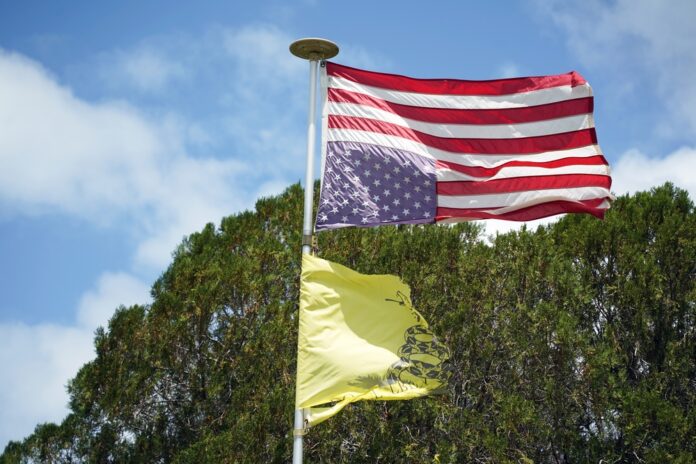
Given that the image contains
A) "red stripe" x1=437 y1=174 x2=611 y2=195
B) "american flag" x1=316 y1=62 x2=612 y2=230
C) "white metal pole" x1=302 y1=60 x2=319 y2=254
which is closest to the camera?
"white metal pole" x1=302 y1=60 x2=319 y2=254

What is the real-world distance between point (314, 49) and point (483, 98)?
6.24 ft

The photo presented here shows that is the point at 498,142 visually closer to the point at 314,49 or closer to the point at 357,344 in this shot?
the point at 314,49

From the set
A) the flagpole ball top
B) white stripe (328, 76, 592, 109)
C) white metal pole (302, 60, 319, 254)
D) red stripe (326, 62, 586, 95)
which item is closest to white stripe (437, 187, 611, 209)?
white stripe (328, 76, 592, 109)

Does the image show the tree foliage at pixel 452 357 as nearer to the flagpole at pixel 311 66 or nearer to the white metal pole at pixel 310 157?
the flagpole at pixel 311 66

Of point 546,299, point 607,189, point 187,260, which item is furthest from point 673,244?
point 187,260

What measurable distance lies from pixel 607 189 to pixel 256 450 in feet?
24.8

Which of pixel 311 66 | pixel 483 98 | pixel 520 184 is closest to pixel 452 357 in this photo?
pixel 520 184

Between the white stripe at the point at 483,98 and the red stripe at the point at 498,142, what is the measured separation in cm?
32

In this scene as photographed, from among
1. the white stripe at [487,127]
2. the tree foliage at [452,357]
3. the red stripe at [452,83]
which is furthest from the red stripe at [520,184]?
the tree foliage at [452,357]

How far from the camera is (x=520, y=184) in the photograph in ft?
29.0

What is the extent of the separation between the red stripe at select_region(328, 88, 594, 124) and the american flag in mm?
10

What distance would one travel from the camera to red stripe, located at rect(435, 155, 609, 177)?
889 cm

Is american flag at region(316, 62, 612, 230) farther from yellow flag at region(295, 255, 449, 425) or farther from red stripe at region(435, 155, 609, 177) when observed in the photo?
yellow flag at region(295, 255, 449, 425)

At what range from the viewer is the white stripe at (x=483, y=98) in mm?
8828
